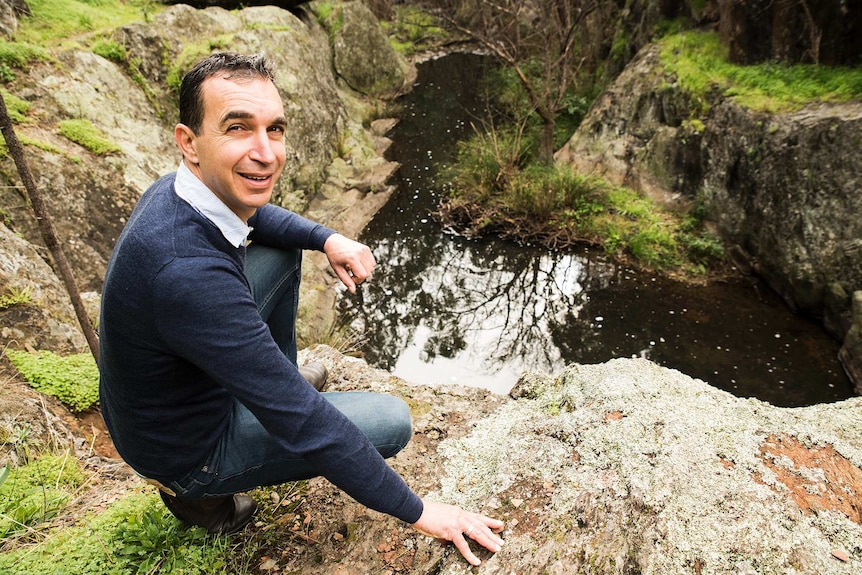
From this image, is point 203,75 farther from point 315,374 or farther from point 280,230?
point 315,374

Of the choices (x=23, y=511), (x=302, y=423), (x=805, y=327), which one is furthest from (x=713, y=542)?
(x=805, y=327)

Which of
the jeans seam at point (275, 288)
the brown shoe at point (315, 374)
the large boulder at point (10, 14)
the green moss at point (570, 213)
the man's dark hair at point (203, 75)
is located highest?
the large boulder at point (10, 14)

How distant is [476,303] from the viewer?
5.60m

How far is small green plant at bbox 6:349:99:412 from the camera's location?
2.62m

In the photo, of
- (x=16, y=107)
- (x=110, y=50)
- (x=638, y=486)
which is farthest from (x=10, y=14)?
(x=638, y=486)

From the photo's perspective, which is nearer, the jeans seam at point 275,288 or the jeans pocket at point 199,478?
the jeans pocket at point 199,478

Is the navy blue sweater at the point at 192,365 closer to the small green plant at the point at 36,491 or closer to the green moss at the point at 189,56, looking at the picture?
the small green plant at the point at 36,491

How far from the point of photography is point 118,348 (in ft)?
4.08

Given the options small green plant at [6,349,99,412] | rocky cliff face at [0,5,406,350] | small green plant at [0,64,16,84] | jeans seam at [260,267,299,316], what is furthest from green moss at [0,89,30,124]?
jeans seam at [260,267,299,316]

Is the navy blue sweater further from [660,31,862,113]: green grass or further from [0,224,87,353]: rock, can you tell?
[660,31,862,113]: green grass

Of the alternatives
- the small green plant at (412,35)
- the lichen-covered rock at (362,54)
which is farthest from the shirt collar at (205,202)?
the small green plant at (412,35)

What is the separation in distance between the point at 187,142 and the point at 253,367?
61cm

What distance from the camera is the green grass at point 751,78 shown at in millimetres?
5023

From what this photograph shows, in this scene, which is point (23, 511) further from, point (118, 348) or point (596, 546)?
point (596, 546)
